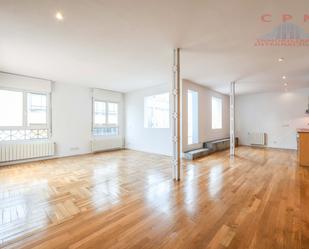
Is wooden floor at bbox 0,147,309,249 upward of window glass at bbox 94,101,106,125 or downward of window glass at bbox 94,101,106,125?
downward

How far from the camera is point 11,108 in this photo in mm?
4965

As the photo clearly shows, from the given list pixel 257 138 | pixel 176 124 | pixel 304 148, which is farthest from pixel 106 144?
pixel 257 138

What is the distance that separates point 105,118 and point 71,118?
4.86 feet

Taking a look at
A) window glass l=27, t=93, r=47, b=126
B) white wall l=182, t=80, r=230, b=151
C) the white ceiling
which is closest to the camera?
the white ceiling

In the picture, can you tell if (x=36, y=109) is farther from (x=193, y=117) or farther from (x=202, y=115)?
(x=202, y=115)

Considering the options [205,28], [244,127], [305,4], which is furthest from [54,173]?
[244,127]

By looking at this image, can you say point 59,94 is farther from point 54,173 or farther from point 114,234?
point 114,234

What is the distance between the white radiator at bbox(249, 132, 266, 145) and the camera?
8.07 metres

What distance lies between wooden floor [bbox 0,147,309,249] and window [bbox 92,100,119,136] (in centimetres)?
323

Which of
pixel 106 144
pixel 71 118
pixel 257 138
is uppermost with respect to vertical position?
pixel 71 118

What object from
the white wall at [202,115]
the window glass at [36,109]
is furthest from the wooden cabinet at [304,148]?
the window glass at [36,109]

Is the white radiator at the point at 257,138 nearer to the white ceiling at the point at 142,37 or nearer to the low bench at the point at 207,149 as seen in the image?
the low bench at the point at 207,149

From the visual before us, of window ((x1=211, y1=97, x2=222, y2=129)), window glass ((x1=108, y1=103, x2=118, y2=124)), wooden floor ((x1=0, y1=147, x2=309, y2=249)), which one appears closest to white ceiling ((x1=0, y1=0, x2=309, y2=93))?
window glass ((x1=108, y1=103, x2=118, y2=124))

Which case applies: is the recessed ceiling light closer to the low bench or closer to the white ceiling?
the white ceiling
